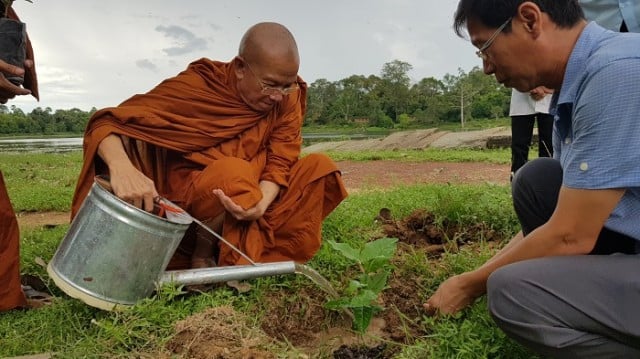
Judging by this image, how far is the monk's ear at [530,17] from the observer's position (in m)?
1.56

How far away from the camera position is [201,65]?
10.4ft

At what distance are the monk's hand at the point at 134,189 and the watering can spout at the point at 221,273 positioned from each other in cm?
30

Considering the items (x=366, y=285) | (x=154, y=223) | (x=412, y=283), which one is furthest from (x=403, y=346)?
(x=154, y=223)

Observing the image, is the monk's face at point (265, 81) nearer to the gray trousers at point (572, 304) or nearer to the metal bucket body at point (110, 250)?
the metal bucket body at point (110, 250)

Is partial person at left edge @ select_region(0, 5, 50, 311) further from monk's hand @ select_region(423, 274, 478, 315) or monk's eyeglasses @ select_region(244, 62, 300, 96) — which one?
monk's hand @ select_region(423, 274, 478, 315)

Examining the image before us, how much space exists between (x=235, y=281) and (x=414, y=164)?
22.9 ft

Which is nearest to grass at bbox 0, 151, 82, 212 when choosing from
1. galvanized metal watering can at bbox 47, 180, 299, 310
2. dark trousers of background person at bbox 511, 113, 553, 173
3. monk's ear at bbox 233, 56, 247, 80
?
monk's ear at bbox 233, 56, 247, 80

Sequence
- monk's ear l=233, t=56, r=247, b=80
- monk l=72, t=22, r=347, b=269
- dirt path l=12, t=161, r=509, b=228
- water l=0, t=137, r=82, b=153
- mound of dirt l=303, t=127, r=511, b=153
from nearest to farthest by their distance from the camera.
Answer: monk l=72, t=22, r=347, b=269
monk's ear l=233, t=56, r=247, b=80
dirt path l=12, t=161, r=509, b=228
mound of dirt l=303, t=127, r=511, b=153
water l=0, t=137, r=82, b=153

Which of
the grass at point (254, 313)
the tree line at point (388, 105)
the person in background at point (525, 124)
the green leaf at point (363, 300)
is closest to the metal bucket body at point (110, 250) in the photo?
the grass at point (254, 313)

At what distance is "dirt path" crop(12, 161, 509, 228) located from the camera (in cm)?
502

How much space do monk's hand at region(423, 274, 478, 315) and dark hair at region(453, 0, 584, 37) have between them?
869 mm

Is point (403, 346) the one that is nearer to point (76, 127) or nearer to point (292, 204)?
point (292, 204)

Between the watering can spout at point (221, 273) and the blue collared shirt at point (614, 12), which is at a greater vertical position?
the blue collared shirt at point (614, 12)

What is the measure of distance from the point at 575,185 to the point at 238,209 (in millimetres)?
1534
